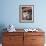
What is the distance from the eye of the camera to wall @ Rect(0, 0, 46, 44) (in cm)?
420

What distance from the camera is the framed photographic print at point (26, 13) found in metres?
4.21

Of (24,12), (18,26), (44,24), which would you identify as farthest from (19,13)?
(44,24)

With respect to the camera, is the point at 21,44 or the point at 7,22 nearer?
the point at 21,44

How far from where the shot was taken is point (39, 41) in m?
3.76

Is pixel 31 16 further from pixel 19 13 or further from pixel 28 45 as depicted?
pixel 28 45

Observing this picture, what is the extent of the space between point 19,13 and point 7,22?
489mm

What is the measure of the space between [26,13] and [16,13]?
33cm

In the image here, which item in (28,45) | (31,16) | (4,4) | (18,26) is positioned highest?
(4,4)

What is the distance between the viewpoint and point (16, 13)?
423 cm

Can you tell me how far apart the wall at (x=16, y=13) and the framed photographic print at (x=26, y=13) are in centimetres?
10

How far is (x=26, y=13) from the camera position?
4246 mm

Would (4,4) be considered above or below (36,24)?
above

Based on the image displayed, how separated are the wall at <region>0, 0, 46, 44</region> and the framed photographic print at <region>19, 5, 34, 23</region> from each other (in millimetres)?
98

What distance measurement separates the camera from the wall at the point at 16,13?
13.8ft
